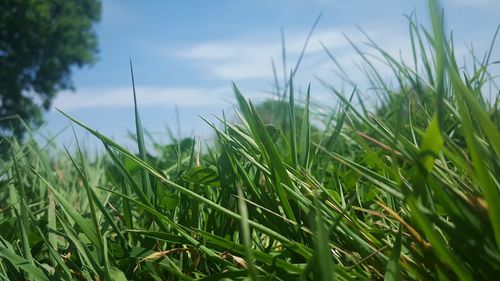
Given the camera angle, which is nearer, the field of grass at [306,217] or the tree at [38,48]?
the field of grass at [306,217]

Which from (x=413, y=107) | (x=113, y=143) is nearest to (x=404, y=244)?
(x=113, y=143)

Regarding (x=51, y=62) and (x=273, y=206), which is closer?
A: (x=273, y=206)

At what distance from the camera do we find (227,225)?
0.64 m

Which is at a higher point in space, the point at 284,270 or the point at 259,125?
the point at 259,125

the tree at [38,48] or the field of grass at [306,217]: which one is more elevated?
the tree at [38,48]

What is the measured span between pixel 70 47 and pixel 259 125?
1916cm

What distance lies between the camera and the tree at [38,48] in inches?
642

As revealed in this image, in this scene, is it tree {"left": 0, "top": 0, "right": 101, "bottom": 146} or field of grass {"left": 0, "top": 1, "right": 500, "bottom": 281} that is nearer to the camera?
field of grass {"left": 0, "top": 1, "right": 500, "bottom": 281}

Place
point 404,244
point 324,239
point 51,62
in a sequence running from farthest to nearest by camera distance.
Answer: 1. point 51,62
2. point 404,244
3. point 324,239

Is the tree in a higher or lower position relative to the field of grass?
higher

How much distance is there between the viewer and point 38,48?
17.5 metres

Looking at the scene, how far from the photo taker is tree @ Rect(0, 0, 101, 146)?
16.3 m

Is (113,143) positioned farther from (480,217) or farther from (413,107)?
(413,107)

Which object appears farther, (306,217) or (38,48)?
(38,48)
